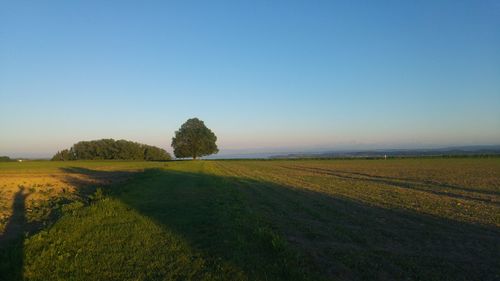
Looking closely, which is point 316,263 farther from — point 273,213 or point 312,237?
point 273,213

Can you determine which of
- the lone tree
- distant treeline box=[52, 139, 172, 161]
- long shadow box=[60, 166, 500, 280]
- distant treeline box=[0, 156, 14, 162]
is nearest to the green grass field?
long shadow box=[60, 166, 500, 280]

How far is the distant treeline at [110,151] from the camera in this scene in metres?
119

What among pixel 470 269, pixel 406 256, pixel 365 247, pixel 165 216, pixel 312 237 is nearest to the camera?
pixel 470 269

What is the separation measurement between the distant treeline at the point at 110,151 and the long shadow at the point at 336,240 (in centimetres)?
10751

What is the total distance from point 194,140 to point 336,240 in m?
105

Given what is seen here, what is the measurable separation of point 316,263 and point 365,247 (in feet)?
5.86

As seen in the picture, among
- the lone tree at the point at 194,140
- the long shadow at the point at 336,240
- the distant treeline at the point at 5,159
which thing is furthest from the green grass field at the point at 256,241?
the distant treeline at the point at 5,159

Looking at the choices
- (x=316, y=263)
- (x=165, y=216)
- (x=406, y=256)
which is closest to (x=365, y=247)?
(x=406, y=256)

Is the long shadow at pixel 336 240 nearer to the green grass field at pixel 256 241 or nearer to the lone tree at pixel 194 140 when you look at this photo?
the green grass field at pixel 256 241

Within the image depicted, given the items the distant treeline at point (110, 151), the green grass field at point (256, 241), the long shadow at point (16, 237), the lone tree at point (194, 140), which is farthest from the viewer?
the distant treeline at point (110, 151)

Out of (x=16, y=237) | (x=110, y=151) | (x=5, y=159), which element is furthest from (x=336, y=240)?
(x=5, y=159)

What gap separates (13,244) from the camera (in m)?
9.73

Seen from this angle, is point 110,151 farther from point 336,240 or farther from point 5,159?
point 336,240

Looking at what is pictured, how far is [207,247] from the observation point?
9.12 metres
